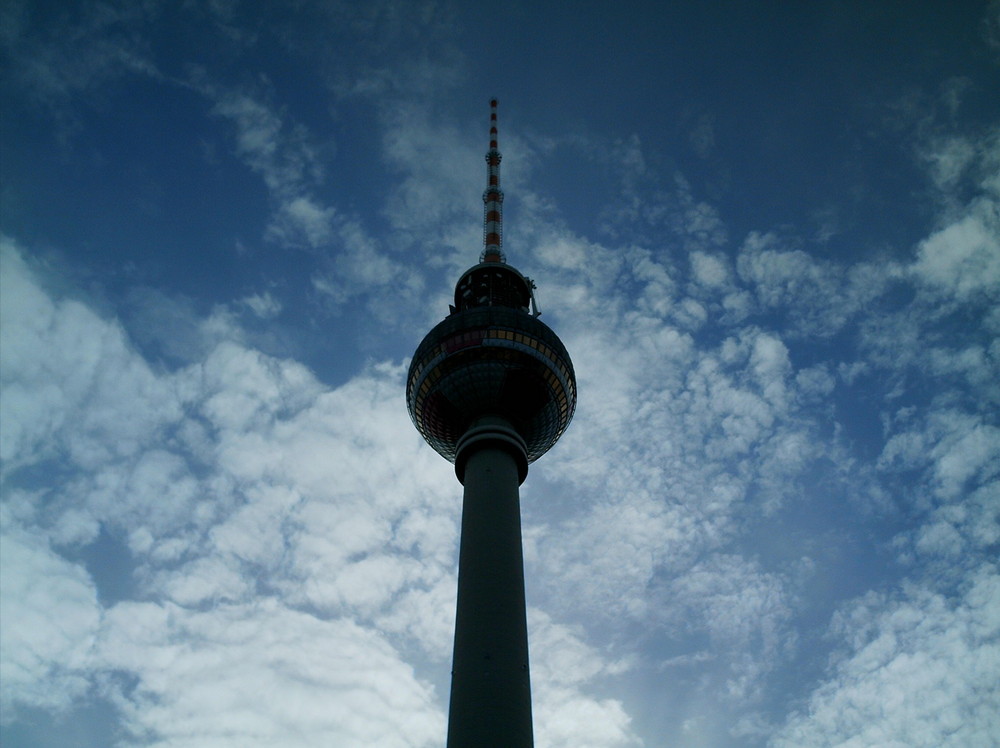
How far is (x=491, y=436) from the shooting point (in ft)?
192

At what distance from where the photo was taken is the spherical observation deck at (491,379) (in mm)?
62156

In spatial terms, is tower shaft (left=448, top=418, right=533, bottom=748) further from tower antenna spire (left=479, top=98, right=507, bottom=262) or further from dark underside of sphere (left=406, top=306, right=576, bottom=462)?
tower antenna spire (left=479, top=98, right=507, bottom=262)

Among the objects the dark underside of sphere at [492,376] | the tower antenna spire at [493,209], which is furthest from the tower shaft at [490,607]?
the tower antenna spire at [493,209]

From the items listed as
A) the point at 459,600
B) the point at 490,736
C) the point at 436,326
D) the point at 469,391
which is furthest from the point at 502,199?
the point at 490,736

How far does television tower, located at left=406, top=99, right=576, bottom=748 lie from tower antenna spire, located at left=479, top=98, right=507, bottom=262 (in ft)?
0.70

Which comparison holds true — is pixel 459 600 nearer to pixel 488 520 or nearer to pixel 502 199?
pixel 488 520

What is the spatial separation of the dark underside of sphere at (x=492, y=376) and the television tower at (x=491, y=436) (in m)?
0.09

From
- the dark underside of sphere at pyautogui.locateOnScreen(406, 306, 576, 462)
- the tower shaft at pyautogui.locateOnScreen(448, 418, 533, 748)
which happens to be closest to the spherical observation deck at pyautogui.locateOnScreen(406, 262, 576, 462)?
the dark underside of sphere at pyautogui.locateOnScreen(406, 306, 576, 462)

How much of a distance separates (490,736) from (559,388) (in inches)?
1155

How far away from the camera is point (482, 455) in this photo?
5834 centimetres

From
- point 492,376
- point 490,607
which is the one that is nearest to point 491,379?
point 492,376

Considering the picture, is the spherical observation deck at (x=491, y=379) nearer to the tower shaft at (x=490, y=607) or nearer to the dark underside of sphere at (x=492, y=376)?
the dark underside of sphere at (x=492, y=376)

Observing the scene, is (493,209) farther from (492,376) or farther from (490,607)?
(490,607)

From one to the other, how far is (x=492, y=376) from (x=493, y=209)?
25.1m
